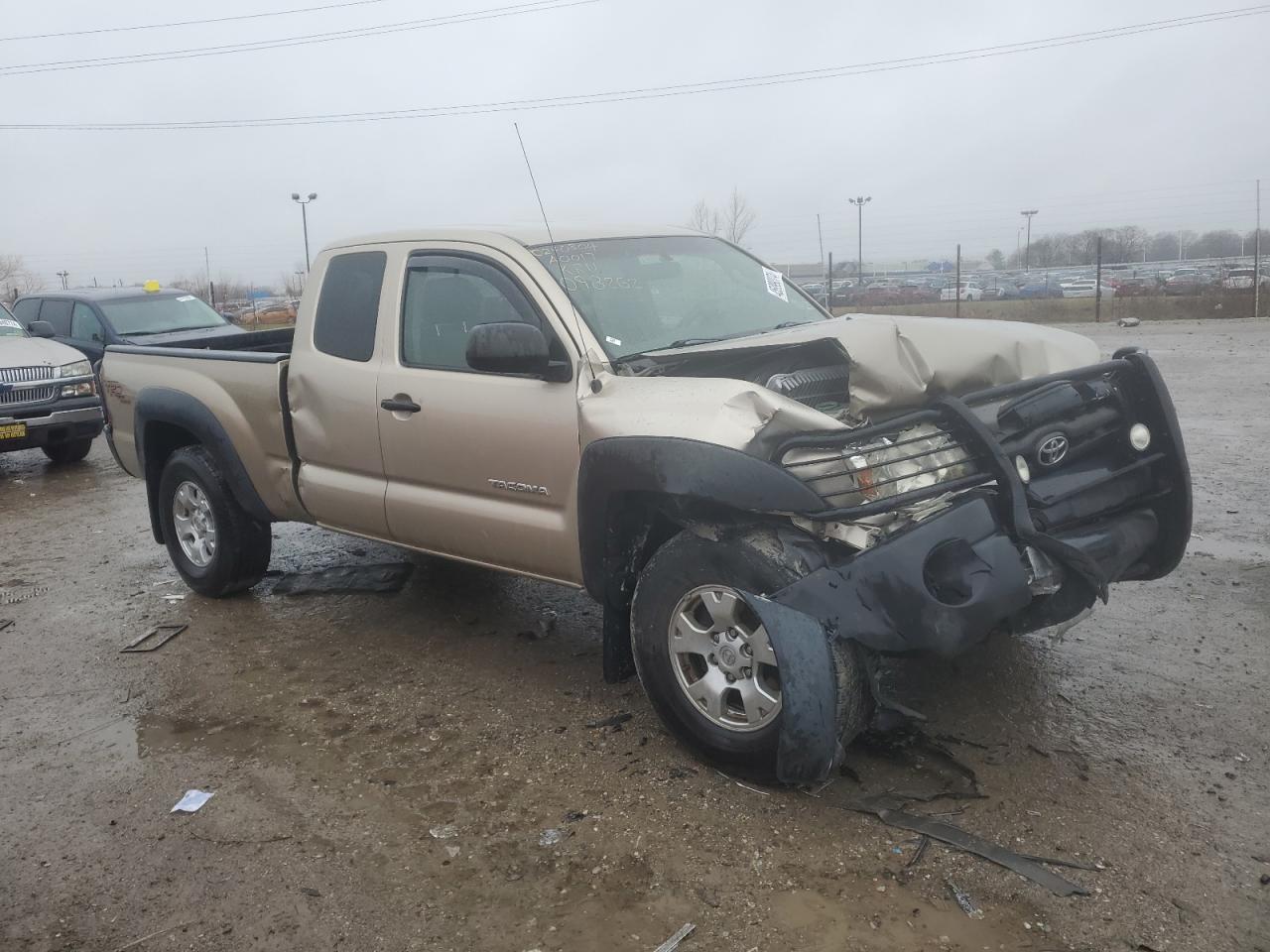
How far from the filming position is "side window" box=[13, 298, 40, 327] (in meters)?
14.0

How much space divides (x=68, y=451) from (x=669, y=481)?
10.1m

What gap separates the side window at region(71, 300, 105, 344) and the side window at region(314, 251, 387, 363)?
8.68m

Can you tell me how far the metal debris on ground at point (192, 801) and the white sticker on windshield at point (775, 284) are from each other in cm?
320

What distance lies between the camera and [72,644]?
558cm

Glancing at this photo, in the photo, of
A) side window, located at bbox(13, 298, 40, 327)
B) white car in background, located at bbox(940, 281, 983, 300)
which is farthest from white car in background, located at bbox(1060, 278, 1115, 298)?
side window, located at bbox(13, 298, 40, 327)

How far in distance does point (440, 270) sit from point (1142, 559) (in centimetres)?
311

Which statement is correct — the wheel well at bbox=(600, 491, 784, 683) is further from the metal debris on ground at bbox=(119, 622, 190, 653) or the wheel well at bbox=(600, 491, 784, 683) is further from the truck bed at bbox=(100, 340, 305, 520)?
the metal debris on ground at bbox=(119, 622, 190, 653)

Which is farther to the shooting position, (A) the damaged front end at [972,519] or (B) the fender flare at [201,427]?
(B) the fender flare at [201,427]

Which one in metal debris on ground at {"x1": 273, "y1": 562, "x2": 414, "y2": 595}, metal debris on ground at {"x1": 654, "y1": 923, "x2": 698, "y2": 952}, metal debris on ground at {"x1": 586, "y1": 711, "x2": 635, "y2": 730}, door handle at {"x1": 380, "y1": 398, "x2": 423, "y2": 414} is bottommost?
metal debris on ground at {"x1": 654, "y1": 923, "x2": 698, "y2": 952}

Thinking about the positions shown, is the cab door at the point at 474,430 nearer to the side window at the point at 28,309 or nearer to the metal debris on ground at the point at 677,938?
the metal debris on ground at the point at 677,938


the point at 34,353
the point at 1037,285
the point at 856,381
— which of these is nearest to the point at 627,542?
the point at 856,381

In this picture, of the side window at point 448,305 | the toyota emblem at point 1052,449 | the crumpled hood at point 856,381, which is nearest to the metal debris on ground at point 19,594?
the side window at point 448,305

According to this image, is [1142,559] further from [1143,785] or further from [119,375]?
[119,375]

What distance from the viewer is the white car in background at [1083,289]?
2849 cm
